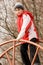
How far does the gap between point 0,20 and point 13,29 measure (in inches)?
14.1

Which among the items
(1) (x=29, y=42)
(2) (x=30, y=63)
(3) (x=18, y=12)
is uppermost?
(3) (x=18, y=12)

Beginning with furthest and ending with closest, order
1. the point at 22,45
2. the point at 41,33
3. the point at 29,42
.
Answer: the point at 41,33 < the point at 22,45 < the point at 29,42

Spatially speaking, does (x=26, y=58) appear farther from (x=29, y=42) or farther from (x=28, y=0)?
(x=28, y=0)

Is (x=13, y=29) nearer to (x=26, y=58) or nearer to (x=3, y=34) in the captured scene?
(x=3, y=34)

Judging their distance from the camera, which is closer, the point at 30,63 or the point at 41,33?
the point at 30,63

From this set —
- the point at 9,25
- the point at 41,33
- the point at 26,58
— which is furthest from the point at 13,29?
the point at 26,58

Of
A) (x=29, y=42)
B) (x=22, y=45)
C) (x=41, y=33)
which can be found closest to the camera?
(x=29, y=42)

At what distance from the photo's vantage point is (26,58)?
215 inches

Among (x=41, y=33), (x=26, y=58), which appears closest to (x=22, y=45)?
(x=26, y=58)

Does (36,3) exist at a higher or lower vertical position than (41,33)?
higher

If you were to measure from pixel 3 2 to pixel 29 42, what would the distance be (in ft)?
9.26

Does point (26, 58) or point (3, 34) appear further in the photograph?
point (3, 34)

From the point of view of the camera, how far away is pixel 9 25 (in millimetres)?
7633

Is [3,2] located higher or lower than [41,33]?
higher
